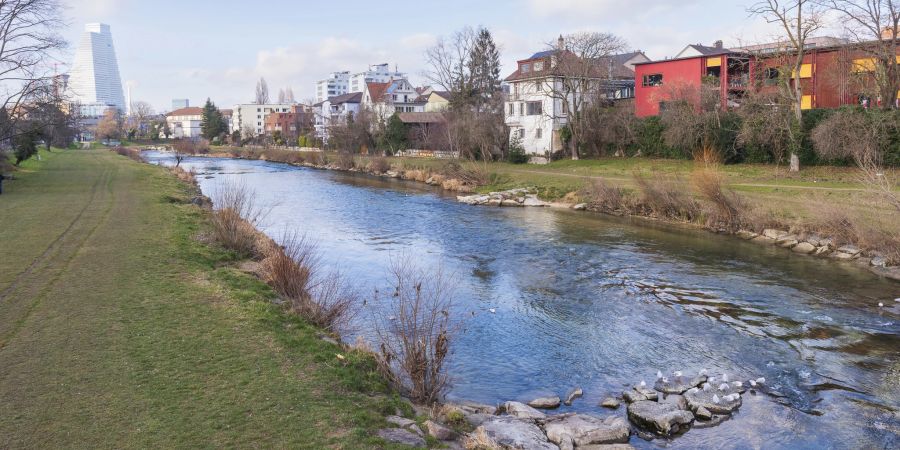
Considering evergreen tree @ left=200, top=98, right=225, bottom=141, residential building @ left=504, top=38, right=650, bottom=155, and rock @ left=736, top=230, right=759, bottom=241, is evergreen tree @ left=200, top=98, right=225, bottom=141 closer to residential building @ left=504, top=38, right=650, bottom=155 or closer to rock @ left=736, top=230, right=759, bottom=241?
residential building @ left=504, top=38, right=650, bottom=155

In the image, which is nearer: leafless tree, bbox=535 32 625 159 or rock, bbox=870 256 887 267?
rock, bbox=870 256 887 267

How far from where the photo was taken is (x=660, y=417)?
31.7 ft

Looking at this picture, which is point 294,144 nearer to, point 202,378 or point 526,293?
point 526,293

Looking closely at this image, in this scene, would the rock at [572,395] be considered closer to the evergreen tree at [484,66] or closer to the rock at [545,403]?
the rock at [545,403]

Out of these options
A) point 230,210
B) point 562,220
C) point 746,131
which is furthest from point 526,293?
point 746,131

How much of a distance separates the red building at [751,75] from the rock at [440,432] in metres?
34.6

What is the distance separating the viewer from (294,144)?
109 metres

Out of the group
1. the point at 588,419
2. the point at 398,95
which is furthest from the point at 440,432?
the point at 398,95

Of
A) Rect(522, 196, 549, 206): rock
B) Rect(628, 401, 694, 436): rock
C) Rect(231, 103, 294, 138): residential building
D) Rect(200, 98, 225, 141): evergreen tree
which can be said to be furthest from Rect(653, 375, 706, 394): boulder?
Rect(231, 103, 294, 138): residential building

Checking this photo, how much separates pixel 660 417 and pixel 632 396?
0.95 metres

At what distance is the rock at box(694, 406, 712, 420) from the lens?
32.6 ft

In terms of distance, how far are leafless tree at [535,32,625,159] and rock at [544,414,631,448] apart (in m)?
43.3

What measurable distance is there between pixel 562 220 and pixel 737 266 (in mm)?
10933

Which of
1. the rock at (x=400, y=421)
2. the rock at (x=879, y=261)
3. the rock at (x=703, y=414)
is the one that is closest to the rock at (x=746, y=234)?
the rock at (x=879, y=261)
